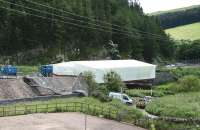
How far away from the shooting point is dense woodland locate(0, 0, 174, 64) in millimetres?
88125

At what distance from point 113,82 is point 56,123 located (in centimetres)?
2133

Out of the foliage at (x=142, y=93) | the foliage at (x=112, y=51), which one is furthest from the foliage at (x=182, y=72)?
the foliage at (x=142, y=93)

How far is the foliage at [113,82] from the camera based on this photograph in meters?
61.4

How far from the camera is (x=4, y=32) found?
281 feet

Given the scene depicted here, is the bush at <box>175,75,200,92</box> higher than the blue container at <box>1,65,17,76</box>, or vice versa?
the blue container at <box>1,65,17,76</box>

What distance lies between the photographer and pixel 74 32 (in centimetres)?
10350

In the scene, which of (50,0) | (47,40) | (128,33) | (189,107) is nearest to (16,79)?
(189,107)

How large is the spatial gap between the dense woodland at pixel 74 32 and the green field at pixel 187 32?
112 ft

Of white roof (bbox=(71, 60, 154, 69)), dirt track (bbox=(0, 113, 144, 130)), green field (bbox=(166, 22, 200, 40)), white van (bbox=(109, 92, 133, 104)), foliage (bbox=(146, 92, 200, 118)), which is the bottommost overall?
dirt track (bbox=(0, 113, 144, 130))

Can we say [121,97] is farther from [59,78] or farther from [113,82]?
[59,78]

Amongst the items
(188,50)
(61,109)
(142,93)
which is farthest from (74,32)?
(61,109)

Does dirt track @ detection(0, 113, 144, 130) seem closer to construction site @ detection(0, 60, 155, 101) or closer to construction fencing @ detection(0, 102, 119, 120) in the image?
construction fencing @ detection(0, 102, 119, 120)

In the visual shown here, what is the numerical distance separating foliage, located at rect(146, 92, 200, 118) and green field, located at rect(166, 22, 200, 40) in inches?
4755

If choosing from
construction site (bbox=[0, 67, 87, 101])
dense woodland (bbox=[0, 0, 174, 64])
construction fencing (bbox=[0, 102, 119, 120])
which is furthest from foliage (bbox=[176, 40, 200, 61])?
construction fencing (bbox=[0, 102, 119, 120])
